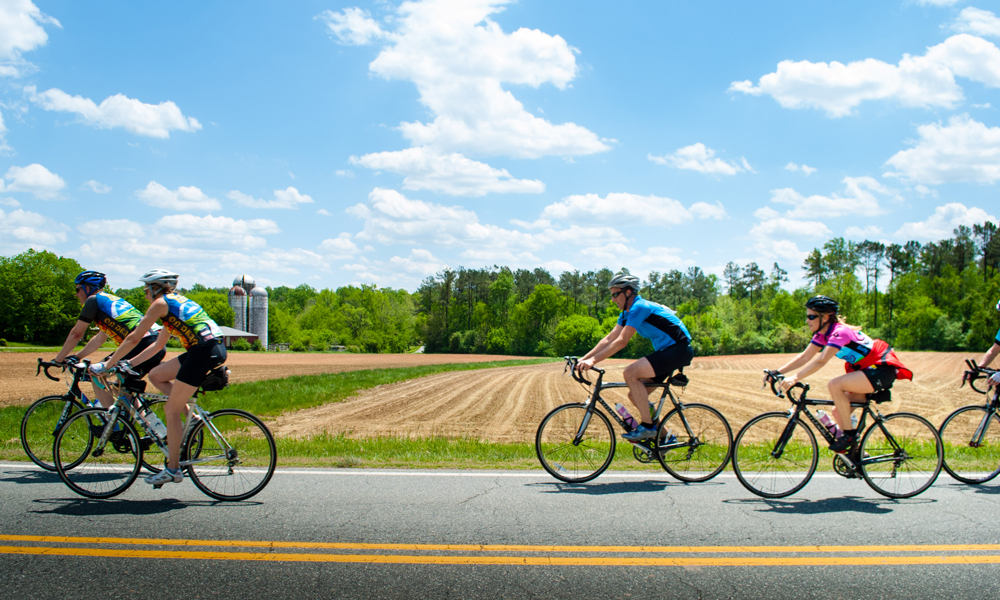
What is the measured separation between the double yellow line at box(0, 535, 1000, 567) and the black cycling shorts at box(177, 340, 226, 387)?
4.83ft

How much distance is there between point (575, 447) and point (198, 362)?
3758mm

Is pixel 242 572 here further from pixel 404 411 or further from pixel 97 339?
pixel 404 411

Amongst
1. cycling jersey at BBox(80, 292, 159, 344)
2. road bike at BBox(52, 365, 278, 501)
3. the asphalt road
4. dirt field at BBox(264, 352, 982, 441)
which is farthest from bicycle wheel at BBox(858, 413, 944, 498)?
dirt field at BBox(264, 352, 982, 441)

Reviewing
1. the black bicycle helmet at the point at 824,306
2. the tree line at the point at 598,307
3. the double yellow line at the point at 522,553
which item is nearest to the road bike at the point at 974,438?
the black bicycle helmet at the point at 824,306

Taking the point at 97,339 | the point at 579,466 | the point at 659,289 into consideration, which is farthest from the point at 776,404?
the point at 659,289

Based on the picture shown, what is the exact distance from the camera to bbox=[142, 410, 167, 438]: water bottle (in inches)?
222

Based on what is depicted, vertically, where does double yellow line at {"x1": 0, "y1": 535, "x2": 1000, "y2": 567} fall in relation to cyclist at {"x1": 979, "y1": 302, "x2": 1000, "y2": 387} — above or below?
below

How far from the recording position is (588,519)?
483 cm

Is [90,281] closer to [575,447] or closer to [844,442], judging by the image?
[575,447]

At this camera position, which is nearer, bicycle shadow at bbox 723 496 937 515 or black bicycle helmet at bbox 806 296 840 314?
bicycle shadow at bbox 723 496 937 515

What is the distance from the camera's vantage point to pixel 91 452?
5828mm

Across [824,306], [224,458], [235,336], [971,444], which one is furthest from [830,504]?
[235,336]

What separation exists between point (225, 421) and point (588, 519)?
3.33 metres

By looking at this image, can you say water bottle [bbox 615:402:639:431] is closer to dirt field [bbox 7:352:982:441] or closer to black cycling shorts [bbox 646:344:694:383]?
black cycling shorts [bbox 646:344:694:383]
